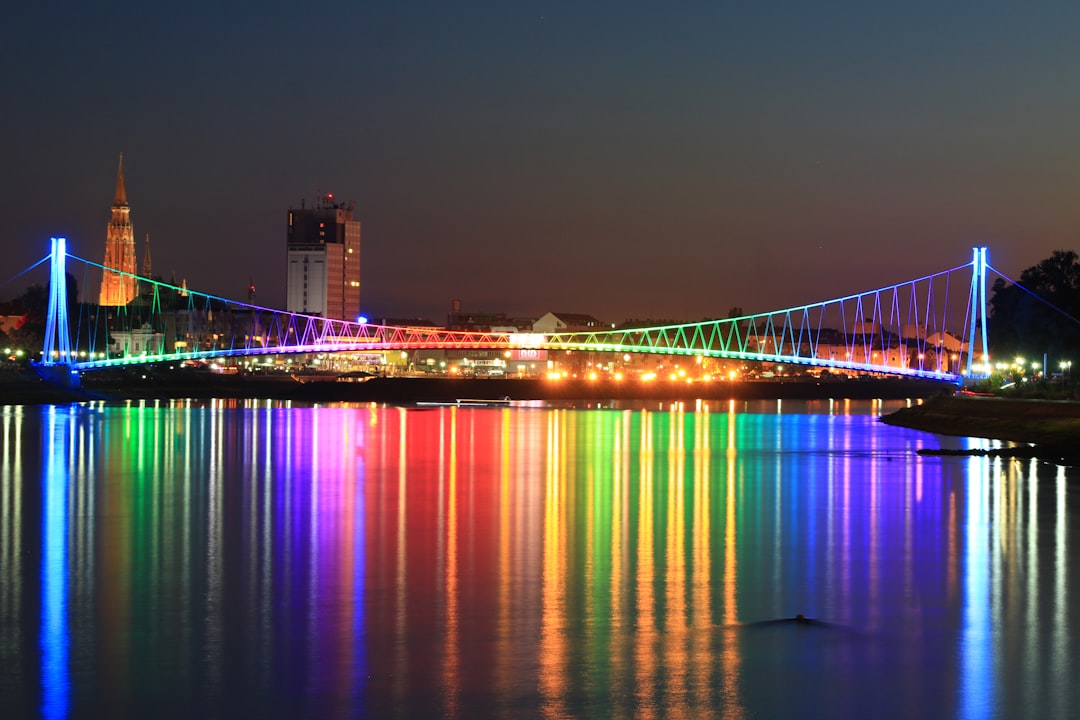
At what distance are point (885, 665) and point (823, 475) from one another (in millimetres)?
19676

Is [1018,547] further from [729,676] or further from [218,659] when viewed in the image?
[218,659]

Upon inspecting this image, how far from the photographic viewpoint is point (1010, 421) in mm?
45531

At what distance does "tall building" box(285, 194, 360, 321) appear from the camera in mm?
167625

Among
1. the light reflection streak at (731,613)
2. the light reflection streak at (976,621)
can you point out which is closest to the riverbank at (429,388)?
the light reflection streak at (731,613)

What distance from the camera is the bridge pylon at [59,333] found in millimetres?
74062

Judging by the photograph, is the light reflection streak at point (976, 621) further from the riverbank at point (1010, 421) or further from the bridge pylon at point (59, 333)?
the bridge pylon at point (59, 333)

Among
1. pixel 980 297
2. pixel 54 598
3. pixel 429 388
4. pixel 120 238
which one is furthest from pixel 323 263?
pixel 54 598

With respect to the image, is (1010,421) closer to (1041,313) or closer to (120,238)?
(1041,313)

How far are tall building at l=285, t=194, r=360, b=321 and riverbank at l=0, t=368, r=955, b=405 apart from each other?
208 ft

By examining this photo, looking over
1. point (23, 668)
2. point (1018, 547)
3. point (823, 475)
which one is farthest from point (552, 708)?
point (823, 475)

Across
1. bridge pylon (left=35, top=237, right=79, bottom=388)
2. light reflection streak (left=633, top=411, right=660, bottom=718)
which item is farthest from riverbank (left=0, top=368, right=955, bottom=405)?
light reflection streak (left=633, top=411, right=660, bottom=718)

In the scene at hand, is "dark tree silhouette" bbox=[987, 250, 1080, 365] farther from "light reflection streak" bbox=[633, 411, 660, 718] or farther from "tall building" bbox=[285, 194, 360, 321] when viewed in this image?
"tall building" bbox=[285, 194, 360, 321]

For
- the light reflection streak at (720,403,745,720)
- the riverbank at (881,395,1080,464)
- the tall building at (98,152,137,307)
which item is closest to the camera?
the light reflection streak at (720,403,745,720)

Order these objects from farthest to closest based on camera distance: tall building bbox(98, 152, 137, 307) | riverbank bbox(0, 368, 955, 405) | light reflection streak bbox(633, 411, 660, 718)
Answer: tall building bbox(98, 152, 137, 307) < riverbank bbox(0, 368, 955, 405) < light reflection streak bbox(633, 411, 660, 718)
